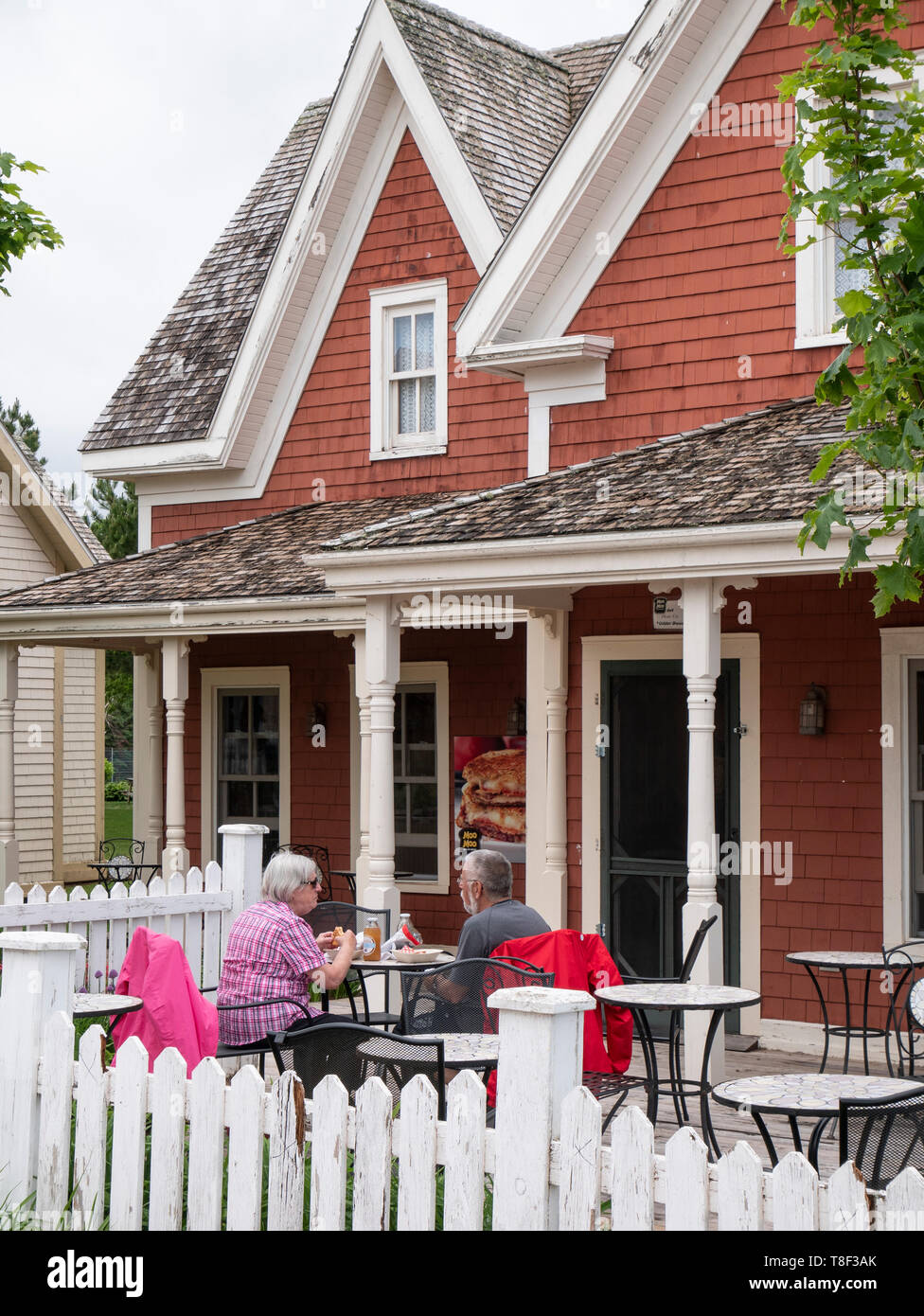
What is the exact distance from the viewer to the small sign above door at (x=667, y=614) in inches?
429

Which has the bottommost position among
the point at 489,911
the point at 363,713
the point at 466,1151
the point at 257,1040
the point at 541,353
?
the point at 257,1040

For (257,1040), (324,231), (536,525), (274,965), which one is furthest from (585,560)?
(324,231)

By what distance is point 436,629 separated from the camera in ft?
45.0

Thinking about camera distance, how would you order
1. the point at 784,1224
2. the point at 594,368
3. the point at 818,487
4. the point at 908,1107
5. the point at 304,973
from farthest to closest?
the point at 594,368
the point at 818,487
the point at 304,973
the point at 908,1107
the point at 784,1224

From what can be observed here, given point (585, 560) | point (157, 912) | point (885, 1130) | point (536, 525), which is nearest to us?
point (885, 1130)

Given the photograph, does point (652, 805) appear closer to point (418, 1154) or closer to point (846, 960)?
point (846, 960)

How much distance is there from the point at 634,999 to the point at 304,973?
1493 mm

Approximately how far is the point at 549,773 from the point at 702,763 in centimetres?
289

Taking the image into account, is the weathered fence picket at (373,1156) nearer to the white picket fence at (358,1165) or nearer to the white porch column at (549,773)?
the white picket fence at (358,1165)

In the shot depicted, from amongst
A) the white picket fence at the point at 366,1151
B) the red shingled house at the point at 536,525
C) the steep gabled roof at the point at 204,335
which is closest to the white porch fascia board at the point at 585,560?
the red shingled house at the point at 536,525

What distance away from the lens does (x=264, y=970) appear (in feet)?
22.9

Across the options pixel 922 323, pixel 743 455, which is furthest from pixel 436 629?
pixel 922 323

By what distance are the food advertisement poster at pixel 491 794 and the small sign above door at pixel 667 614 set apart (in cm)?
253
